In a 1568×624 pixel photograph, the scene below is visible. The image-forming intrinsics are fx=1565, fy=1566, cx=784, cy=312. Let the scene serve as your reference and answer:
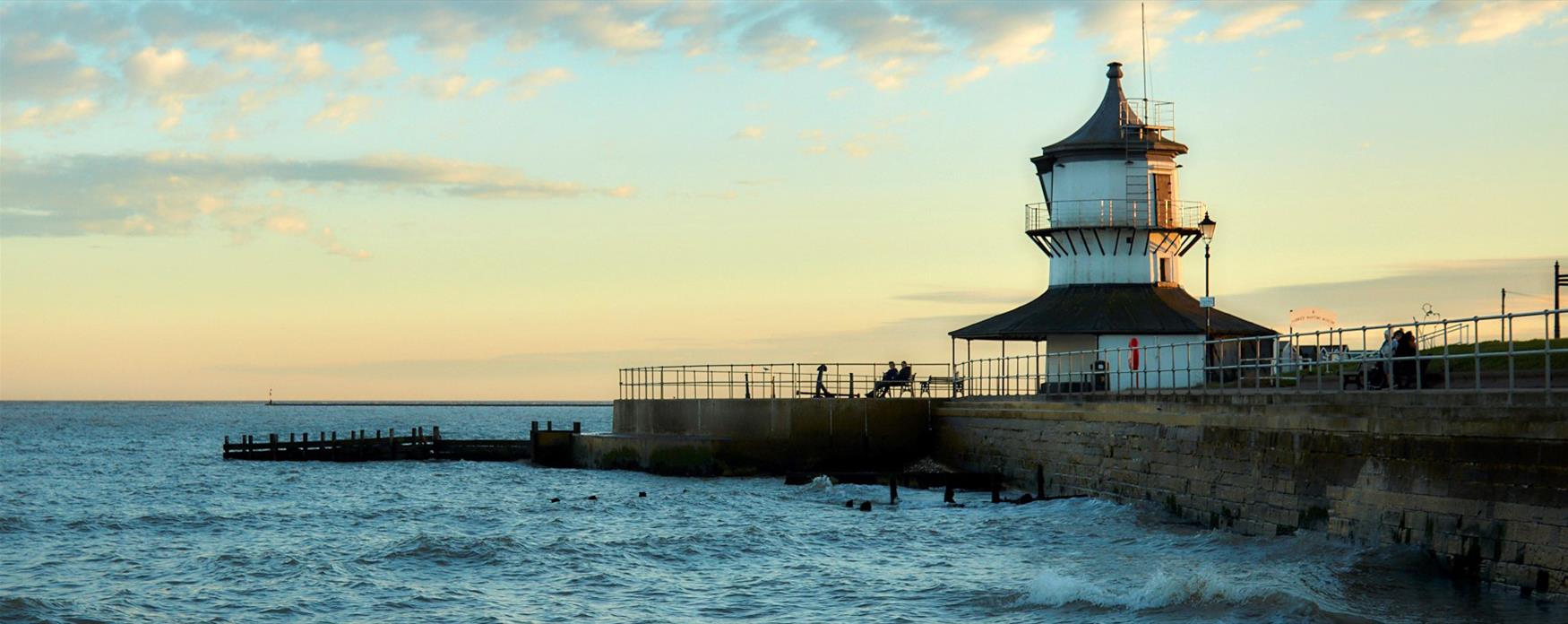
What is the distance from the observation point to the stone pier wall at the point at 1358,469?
16438 mm

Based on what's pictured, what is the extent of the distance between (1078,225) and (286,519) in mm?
21714

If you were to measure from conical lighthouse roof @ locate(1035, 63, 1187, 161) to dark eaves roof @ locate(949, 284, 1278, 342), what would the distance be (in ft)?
12.3

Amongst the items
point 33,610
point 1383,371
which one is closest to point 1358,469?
point 1383,371

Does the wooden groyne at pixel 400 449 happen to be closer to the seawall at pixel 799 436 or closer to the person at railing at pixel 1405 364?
the seawall at pixel 799 436

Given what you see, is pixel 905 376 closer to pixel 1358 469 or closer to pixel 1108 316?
pixel 1108 316

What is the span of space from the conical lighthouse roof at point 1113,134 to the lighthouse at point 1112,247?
35mm

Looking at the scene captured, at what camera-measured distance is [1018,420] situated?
113 feet

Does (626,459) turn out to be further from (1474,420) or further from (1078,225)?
(1474,420)

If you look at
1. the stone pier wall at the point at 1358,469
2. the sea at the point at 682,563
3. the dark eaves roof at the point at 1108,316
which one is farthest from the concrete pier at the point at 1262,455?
the dark eaves roof at the point at 1108,316

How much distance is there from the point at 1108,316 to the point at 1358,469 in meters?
20.5

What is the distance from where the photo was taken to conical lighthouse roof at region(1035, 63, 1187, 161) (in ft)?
139

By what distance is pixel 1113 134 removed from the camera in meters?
42.7

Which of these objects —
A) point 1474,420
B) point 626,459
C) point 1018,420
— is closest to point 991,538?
point 1018,420

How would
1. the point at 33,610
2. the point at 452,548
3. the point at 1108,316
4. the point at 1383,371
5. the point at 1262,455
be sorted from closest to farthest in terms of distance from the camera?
the point at 33,610
the point at 1262,455
the point at 1383,371
the point at 452,548
the point at 1108,316
